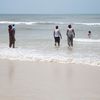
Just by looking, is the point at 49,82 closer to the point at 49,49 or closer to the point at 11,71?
the point at 11,71

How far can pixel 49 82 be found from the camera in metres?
7.32

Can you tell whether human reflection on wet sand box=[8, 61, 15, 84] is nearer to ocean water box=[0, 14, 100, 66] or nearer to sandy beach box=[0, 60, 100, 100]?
sandy beach box=[0, 60, 100, 100]

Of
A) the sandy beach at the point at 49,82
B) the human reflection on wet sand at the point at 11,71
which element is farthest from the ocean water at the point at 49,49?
the sandy beach at the point at 49,82

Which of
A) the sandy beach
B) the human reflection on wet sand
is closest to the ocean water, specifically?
the human reflection on wet sand

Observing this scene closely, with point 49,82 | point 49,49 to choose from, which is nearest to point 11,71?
point 49,82

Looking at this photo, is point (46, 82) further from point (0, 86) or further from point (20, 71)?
point (20, 71)

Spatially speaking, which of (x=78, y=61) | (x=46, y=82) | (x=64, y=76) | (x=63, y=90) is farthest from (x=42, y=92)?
(x=78, y=61)

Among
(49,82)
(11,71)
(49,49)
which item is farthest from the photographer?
(49,49)

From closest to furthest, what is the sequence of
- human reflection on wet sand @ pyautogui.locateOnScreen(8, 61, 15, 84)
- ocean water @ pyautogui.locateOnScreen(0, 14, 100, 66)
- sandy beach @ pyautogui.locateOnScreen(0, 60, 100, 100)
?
1. sandy beach @ pyautogui.locateOnScreen(0, 60, 100, 100)
2. human reflection on wet sand @ pyautogui.locateOnScreen(8, 61, 15, 84)
3. ocean water @ pyautogui.locateOnScreen(0, 14, 100, 66)

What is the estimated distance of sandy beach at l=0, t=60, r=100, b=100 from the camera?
6152 millimetres

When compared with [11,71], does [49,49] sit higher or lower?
higher

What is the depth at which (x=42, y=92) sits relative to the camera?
21.0ft

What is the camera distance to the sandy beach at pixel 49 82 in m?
6.15

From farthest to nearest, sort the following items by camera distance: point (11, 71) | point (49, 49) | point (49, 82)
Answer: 1. point (49, 49)
2. point (11, 71)
3. point (49, 82)
